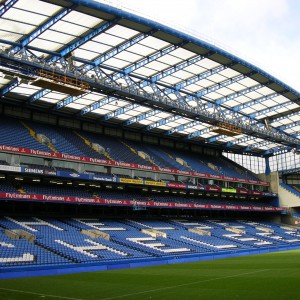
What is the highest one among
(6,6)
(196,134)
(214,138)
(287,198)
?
(6,6)

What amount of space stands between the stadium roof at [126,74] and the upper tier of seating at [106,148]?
2492 millimetres

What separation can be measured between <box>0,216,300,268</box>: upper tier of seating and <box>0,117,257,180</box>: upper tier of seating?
7.34m

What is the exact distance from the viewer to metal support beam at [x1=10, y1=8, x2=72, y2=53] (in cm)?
2602

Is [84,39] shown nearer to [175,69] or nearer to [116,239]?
[175,69]

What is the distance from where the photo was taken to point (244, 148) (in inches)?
2571

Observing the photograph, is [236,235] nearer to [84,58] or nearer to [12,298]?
[84,58]

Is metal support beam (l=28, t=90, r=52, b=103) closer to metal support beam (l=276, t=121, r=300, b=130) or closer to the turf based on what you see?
the turf

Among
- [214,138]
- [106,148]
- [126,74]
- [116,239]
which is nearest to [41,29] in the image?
[126,74]

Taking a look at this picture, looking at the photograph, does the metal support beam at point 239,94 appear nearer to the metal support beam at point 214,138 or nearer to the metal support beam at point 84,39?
the metal support beam at point 214,138

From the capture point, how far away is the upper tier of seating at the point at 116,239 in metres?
26.8

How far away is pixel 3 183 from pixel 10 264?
46.5 feet

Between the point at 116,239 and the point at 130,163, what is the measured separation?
12.0 meters

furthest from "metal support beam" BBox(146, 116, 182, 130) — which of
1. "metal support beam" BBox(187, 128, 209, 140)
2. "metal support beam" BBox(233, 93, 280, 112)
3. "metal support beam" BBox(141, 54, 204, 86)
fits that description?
"metal support beam" BBox(141, 54, 204, 86)

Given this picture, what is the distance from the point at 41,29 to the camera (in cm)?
2714
